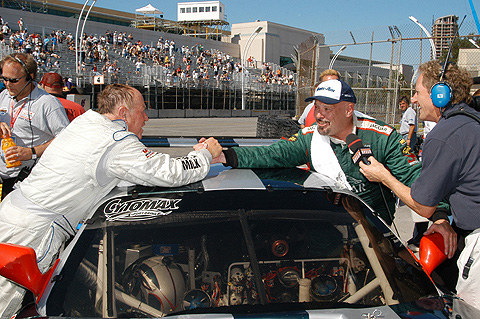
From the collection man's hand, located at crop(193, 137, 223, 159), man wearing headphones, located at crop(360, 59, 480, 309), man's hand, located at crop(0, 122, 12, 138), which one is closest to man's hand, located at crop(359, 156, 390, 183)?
man wearing headphones, located at crop(360, 59, 480, 309)

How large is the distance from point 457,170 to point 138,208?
5.13 ft

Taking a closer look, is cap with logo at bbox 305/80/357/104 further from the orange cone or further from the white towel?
the orange cone

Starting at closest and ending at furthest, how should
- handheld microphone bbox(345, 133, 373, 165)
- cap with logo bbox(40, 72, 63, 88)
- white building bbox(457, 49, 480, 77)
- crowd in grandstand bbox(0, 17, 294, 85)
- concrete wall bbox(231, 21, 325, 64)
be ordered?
handheld microphone bbox(345, 133, 373, 165) < cap with logo bbox(40, 72, 63, 88) < white building bbox(457, 49, 480, 77) < crowd in grandstand bbox(0, 17, 294, 85) < concrete wall bbox(231, 21, 325, 64)

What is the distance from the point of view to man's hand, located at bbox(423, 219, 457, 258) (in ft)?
7.76

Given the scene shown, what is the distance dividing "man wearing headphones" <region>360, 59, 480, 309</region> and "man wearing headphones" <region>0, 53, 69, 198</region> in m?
3.12

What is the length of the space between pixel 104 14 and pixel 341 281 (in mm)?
66255

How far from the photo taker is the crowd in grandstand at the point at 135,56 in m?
29.9

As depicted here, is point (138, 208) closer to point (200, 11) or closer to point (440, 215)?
point (440, 215)

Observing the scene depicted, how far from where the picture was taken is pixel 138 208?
2.22 metres

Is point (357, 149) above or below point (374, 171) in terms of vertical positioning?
above

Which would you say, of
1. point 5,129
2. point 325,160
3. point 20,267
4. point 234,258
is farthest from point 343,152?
point 5,129

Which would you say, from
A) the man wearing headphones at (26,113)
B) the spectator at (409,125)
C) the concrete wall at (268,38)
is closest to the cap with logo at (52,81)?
the man wearing headphones at (26,113)

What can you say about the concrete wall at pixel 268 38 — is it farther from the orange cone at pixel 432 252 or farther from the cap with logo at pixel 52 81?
the orange cone at pixel 432 252

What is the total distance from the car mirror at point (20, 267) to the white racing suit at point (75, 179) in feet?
1.54
